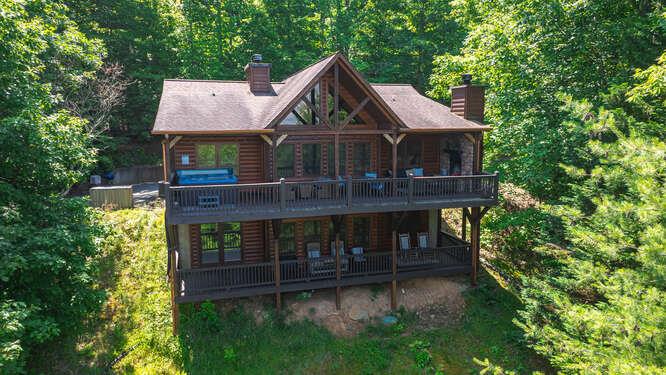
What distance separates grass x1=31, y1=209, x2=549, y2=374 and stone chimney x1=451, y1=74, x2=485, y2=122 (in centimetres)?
828

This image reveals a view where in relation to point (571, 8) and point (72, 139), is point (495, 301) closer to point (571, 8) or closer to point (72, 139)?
point (571, 8)

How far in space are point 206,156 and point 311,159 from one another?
415 cm

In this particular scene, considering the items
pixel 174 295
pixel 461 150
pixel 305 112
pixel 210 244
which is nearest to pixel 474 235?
pixel 461 150

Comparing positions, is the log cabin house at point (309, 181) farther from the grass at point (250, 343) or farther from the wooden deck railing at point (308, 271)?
the grass at point (250, 343)

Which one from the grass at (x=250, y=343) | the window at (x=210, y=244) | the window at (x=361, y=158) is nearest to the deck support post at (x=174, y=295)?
the grass at (x=250, y=343)

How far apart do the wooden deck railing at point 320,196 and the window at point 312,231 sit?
73.5 inches

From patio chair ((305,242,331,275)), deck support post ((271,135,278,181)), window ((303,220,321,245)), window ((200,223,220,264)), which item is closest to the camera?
deck support post ((271,135,278,181))

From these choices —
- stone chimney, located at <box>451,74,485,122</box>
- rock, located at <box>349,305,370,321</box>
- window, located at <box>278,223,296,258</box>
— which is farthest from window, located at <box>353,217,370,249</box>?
stone chimney, located at <box>451,74,485,122</box>

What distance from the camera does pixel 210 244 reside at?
1664 cm

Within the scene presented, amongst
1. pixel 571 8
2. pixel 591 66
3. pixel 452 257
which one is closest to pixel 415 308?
pixel 452 257

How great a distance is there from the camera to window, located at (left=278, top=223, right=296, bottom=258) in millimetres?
17431

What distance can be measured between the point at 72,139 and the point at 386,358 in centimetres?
1324

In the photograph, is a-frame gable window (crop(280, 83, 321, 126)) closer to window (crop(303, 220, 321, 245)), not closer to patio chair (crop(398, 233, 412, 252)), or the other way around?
window (crop(303, 220, 321, 245))

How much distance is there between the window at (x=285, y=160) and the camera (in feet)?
54.9
